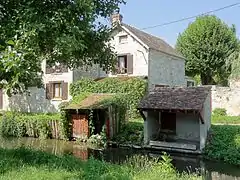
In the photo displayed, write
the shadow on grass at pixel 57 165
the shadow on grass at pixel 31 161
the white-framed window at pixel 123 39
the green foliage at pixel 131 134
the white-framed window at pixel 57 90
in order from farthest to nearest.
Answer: the white-framed window at pixel 57 90 < the white-framed window at pixel 123 39 < the green foliage at pixel 131 134 < the shadow on grass at pixel 31 161 < the shadow on grass at pixel 57 165

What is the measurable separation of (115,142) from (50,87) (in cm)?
1475

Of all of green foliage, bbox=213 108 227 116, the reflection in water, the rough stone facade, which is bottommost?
the reflection in water

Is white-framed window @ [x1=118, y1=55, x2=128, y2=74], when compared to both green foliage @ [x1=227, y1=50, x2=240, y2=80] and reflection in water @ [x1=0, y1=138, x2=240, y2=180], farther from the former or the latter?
reflection in water @ [x1=0, y1=138, x2=240, y2=180]

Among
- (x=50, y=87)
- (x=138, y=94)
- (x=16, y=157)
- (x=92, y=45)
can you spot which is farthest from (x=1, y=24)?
(x=50, y=87)

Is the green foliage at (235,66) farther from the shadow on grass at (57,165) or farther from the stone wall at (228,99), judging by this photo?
the shadow on grass at (57,165)

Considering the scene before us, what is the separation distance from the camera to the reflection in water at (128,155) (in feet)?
46.5

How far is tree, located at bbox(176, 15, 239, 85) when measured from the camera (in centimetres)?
3959

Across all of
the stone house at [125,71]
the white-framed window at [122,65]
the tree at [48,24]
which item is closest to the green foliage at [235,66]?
the stone house at [125,71]

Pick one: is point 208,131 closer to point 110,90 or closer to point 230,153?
point 230,153

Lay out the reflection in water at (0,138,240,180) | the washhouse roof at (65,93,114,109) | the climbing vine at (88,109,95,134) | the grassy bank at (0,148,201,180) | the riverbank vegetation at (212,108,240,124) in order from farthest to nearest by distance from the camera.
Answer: the riverbank vegetation at (212,108,240,124), the climbing vine at (88,109,95,134), the washhouse roof at (65,93,114,109), the reflection in water at (0,138,240,180), the grassy bank at (0,148,201,180)

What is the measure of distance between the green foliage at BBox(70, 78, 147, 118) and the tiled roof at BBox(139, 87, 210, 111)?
6830 mm

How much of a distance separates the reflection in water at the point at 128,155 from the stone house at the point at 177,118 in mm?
1106

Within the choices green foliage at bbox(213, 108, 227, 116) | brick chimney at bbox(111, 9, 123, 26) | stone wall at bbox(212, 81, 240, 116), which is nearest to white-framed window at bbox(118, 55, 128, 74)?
brick chimney at bbox(111, 9, 123, 26)

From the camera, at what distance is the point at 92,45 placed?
12266 mm
